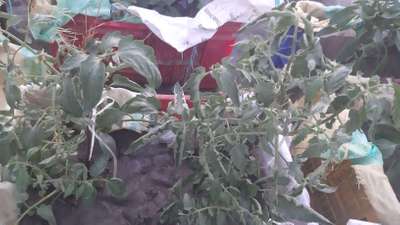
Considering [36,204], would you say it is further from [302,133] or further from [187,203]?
[302,133]

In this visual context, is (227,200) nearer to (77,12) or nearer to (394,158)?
(394,158)

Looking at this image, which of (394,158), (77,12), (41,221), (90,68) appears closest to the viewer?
(90,68)

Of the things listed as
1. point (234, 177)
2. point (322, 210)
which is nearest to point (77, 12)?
point (322, 210)

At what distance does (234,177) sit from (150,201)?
0.11 metres

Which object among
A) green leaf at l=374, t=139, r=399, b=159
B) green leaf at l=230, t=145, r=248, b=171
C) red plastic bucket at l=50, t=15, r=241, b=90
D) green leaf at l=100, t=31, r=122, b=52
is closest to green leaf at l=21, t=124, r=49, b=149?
green leaf at l=100, t=31, r=122, b=52

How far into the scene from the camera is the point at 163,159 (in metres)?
0.75

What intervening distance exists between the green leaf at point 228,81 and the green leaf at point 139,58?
75 mm

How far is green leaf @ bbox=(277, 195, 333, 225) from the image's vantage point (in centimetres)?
72

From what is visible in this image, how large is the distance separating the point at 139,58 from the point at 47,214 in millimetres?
225

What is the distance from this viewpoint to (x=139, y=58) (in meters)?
0.63

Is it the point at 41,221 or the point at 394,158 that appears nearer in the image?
the point at 41,221

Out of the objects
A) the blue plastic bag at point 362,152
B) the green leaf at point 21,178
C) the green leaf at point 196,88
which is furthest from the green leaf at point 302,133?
the blue plastic bag at point 362,152

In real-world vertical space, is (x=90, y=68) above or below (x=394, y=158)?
above

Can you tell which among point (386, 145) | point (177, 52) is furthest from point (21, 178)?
point (177, 52)
